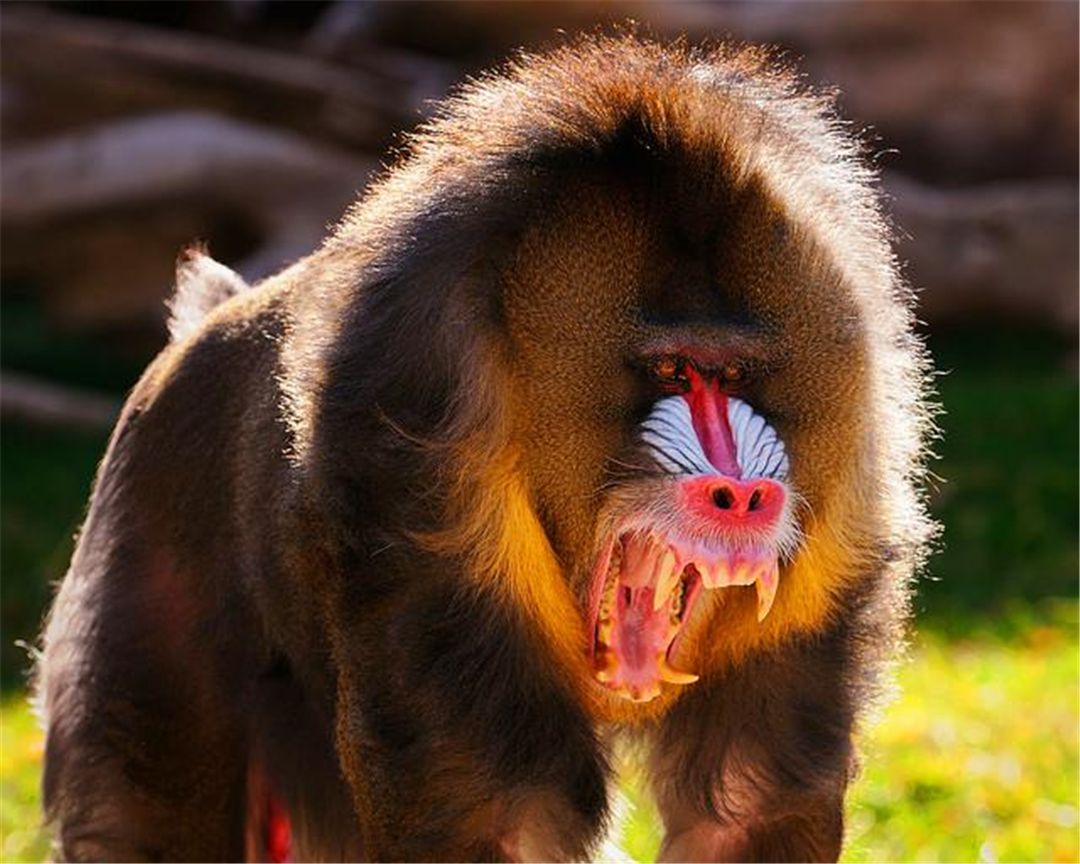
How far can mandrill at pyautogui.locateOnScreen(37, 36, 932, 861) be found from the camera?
2.73m

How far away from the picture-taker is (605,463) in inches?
Answer: 107

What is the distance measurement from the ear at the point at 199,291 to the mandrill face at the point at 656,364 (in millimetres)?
1291

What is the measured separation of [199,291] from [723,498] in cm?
175

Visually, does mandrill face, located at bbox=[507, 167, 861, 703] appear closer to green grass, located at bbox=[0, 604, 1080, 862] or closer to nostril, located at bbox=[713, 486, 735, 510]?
nostril, located at bbox=[713, 486, 735, 510]

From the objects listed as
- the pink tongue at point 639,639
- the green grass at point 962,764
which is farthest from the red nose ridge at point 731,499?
the green grass at point 962,764

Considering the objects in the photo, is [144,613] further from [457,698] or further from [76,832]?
[457,698]

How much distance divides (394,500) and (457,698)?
308mm

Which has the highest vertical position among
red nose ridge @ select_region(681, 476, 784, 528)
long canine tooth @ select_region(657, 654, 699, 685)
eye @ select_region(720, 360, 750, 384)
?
eye @ select_region(720, 360, 750, 384)

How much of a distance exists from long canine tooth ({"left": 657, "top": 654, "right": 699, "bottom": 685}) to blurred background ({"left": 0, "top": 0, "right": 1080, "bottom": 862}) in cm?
361

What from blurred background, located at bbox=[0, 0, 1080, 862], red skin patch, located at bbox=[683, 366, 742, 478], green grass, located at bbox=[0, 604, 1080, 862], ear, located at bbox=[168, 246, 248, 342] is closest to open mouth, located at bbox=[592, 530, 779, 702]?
red skin patch, located at bbox=[683, 366, 742, 478]

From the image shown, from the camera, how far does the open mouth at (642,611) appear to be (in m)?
2.77

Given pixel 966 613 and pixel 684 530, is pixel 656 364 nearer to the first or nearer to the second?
pixel 684 530

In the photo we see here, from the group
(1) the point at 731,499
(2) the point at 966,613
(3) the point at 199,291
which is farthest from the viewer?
(2) the point at 966,613

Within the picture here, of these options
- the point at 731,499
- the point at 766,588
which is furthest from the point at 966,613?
the point at 731,499
